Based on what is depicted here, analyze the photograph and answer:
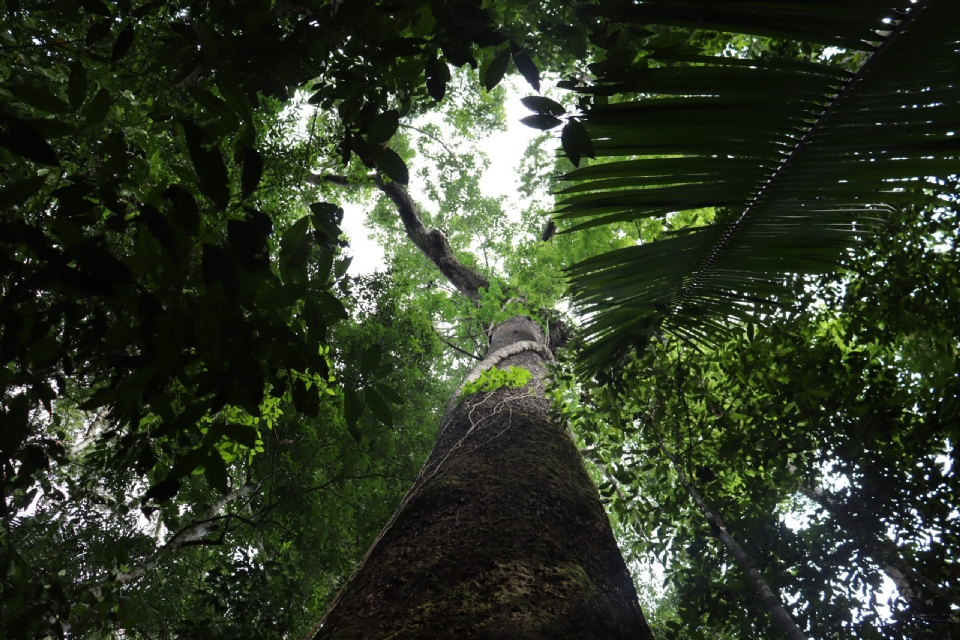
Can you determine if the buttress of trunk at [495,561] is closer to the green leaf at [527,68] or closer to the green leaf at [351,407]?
the green leaf at [351,407]

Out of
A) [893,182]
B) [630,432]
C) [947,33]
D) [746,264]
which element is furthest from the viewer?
[630,432]

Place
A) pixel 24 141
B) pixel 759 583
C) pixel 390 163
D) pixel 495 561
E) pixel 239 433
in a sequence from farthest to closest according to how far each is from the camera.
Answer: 1. pixel 759 583
2. pixel 495 561
3. pixel 390 163
4. pixel 239 433
5. pixel 24 141

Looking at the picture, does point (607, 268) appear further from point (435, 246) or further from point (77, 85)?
point (435, 246)

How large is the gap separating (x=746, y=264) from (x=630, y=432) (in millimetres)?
1567

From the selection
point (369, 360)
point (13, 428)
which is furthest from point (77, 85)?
point (369, 360)

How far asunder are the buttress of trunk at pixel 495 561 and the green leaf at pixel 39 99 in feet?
4.86

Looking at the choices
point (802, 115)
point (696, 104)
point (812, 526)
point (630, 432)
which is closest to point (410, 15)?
point (696, 104)

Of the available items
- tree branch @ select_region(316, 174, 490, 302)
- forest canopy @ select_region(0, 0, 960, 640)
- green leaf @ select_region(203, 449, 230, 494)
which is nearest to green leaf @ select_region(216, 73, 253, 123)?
forest canopy @ select_region(0, 0, 960, 640)

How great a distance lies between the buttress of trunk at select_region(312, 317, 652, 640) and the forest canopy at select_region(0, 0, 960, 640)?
0.55 metres

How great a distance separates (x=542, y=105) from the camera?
1135 mm

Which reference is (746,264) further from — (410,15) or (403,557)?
(403,557)

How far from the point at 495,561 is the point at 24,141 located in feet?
5.39

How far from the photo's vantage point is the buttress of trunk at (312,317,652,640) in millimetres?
1495

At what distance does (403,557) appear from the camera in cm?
186
